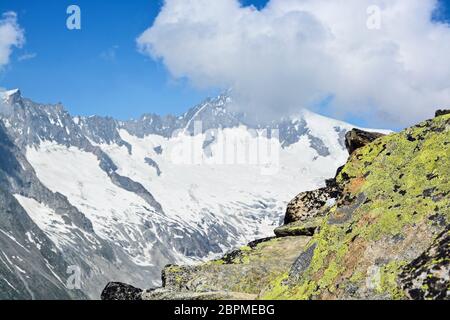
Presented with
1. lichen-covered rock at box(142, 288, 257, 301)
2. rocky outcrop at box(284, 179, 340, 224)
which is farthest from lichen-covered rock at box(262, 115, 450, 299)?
rocky outcrop at box(284, 179, 340, 224)

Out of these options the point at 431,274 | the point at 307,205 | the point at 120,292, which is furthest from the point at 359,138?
the point at 431,274

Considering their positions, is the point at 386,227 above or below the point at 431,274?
above

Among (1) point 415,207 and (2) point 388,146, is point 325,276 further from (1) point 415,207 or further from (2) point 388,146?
(2) point 388,146

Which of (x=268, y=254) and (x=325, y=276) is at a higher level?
(x=268, y=254)

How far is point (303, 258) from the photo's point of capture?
1221 centimetres

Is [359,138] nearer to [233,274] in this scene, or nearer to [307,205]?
[307,205]

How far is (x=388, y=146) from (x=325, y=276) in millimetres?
4480

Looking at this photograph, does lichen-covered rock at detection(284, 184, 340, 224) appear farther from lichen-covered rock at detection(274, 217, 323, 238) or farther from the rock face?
the rock face

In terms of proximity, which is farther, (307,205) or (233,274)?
(307,205)

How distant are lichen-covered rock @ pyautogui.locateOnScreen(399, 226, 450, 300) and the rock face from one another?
0.02 metres

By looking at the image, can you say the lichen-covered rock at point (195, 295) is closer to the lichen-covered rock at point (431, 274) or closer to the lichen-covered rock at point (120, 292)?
the lichen-covered rock at point (120, 292)

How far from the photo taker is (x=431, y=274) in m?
8.88

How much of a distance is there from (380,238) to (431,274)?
202cm
